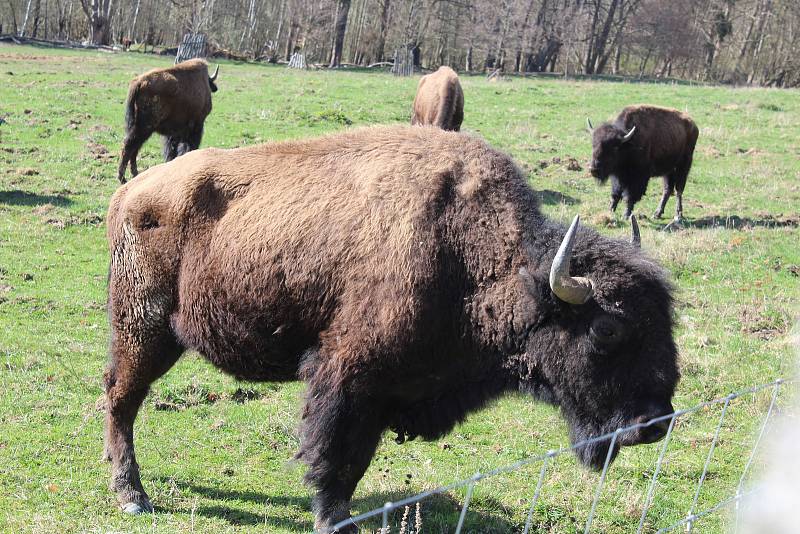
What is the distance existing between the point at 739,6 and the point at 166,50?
110ft

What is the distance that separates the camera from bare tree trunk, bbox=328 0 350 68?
44688mm

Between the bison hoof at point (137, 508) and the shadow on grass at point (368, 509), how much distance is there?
28cm

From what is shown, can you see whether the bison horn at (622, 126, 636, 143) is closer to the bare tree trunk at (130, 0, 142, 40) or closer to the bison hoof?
the bison hoof

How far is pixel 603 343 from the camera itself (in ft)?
13.1

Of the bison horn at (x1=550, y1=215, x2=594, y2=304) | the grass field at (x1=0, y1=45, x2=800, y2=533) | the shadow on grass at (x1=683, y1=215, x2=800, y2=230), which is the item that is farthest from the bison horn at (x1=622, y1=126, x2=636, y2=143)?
the bison horn at (x1=550, y1=215, x2=594, y2=304)

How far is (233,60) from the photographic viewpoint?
38844 millimetres

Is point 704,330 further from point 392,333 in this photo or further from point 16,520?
point 16,520

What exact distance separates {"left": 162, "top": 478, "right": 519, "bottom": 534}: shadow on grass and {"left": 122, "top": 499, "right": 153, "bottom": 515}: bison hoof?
28 centimetres

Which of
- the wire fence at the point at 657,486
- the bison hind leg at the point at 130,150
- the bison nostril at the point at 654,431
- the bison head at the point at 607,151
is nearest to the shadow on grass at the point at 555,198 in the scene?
the bison head at the point at 607,151

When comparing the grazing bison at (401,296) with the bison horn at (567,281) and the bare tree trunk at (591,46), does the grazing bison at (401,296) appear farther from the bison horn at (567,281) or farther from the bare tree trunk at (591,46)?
the bare tree trunk at (591,46)

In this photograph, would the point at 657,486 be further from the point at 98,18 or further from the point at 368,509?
the point at 98,18

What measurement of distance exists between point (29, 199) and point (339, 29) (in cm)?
3474

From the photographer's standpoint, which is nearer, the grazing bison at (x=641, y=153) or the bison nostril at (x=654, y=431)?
the bison nostril at (x=654, y=431)

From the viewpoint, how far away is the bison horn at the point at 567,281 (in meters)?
3.81
